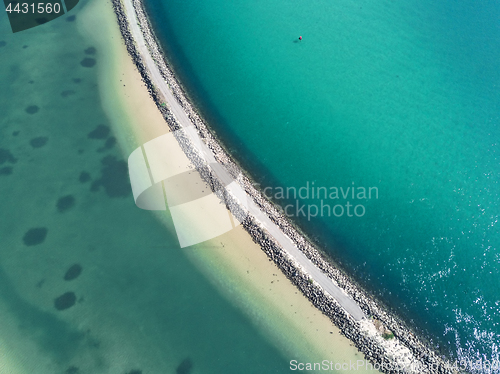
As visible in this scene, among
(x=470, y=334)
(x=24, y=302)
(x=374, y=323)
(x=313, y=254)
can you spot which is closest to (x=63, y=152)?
(x=24, y=302)

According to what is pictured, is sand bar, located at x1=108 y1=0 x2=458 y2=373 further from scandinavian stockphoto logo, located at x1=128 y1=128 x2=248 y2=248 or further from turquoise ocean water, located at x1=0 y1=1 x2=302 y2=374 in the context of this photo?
turquoise ocean water, located at x1=0 y1=1 x2=302 y2=374

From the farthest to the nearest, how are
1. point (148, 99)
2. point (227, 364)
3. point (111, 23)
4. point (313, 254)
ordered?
point (111, 23)
point (148, 99)
point (313, 254)
point (227, 364)

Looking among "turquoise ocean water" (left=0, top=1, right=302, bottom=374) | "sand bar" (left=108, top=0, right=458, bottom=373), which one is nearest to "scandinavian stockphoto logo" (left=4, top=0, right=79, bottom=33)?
"turquoise ocean water" (left=0, top=1, right=302, bottom=374)

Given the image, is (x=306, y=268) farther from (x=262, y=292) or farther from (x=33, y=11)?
(x=33, y=11)

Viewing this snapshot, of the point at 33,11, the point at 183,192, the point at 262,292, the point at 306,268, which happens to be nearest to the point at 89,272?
the point at 183,192

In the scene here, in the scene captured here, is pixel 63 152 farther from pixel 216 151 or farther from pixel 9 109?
pixel 216 151

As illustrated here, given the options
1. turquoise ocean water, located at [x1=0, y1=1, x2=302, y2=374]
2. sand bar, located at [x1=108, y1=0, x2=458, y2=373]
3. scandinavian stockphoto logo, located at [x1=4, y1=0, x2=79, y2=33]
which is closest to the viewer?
turquoise ocean water, located at [x1=0, y1=1, x2=302, y2=374]

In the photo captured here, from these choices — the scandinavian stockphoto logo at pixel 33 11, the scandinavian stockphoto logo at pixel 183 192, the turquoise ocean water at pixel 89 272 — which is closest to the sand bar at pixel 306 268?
the scandinavian stockphoto logo at pixel 183 192
